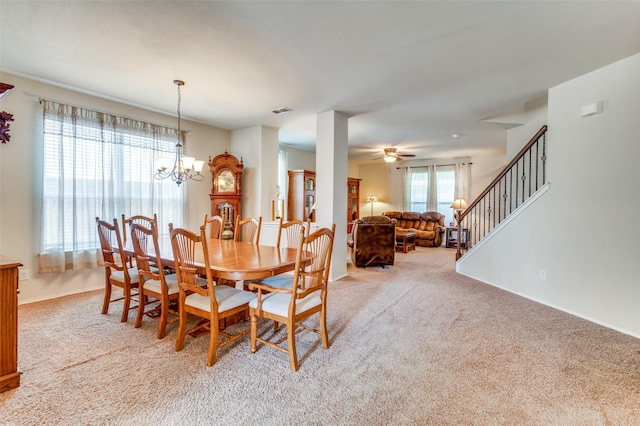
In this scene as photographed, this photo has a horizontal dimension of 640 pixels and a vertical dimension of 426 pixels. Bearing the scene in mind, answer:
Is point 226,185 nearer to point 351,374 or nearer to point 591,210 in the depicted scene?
point 351,374

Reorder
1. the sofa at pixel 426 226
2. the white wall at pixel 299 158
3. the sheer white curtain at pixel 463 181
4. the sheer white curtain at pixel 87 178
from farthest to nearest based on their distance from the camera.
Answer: the sheer white curtain at pixel 463 181 < the sofa at pixel 426 226 < the white wall at pixel 299 158 < the sheer white curtain at pixel 87 178

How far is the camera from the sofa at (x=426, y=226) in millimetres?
7988

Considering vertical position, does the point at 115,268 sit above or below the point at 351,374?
above

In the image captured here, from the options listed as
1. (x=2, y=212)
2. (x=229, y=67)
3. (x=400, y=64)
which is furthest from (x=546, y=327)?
(x=2, y=212)

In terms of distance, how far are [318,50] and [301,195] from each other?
4.02m

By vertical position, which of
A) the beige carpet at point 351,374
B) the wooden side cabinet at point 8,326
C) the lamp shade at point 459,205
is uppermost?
the lamp shade at point 459,205

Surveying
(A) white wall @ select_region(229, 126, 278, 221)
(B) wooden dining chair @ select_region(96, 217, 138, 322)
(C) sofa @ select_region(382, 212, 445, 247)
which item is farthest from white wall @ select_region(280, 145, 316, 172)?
(B) wooden dining chair @ select_region(96, 217, 138, 322)

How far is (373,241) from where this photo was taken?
529 cm

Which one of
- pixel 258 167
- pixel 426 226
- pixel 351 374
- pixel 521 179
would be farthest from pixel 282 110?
pixel 426 226

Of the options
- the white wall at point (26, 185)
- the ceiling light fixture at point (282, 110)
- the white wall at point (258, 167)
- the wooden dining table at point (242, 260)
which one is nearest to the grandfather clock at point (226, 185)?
the white wall at point (258, 167)

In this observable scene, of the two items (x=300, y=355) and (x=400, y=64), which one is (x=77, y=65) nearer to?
(x=400, y=64)

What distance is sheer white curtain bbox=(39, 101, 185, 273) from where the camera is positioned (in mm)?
3510

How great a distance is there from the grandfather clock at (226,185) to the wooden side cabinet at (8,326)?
129 inches

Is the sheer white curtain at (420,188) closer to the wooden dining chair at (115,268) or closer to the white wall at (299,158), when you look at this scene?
the white wall at (299,158)
